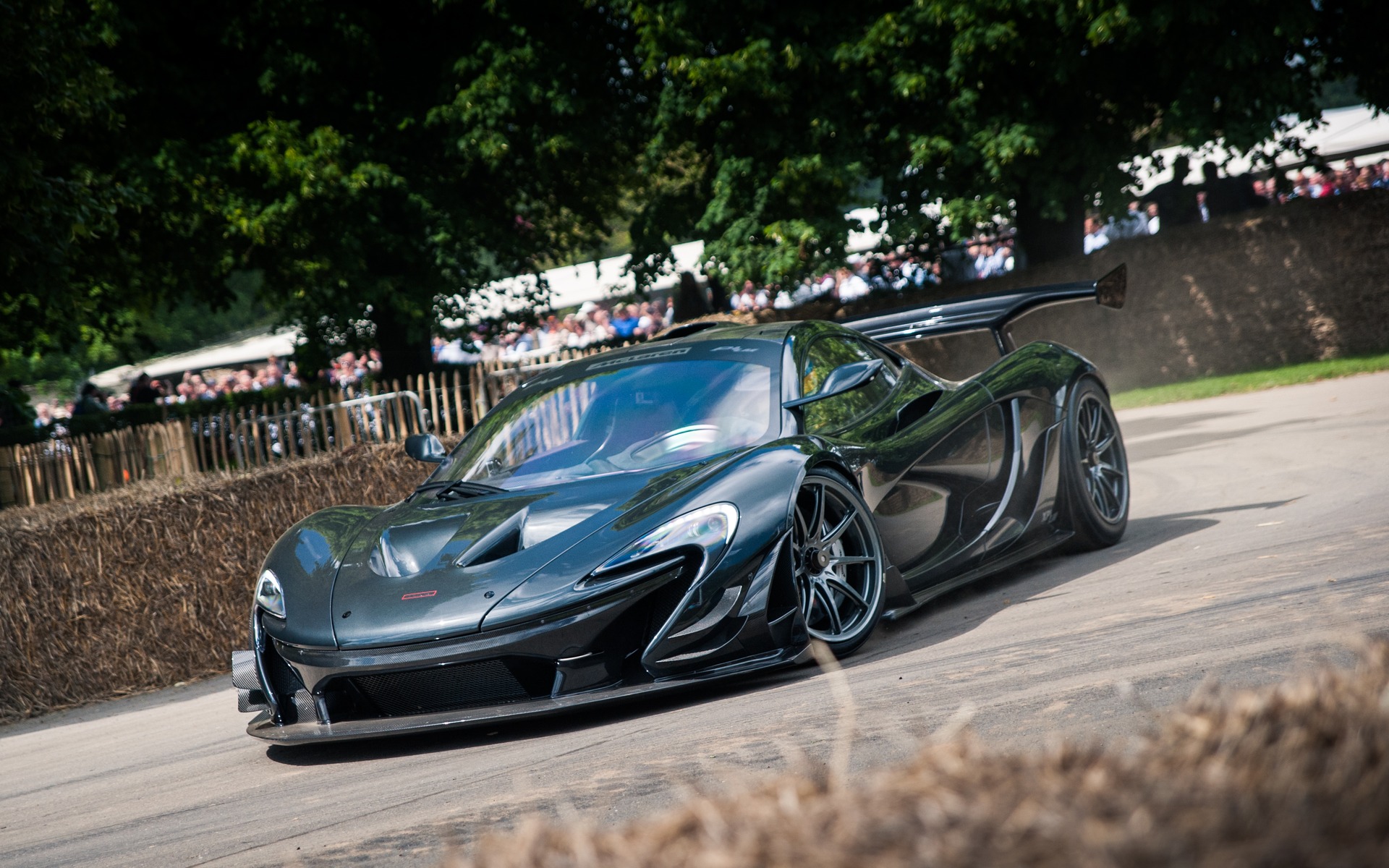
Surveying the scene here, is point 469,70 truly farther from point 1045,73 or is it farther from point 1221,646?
point 1221,646

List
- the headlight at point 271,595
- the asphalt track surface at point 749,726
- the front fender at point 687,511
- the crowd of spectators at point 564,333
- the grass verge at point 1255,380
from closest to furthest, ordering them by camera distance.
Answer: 1. the asphalt track surface at point 749,726
2. the front fender at point 687,511
3. the headlight at point 271,595
4. the grass verge at point 1255,380
5. the crowd of spectators at point 564,333

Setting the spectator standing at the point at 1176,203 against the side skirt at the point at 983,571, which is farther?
the spectator standing at the point at 1176,203

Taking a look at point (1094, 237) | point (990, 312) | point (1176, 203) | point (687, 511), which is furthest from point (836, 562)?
point (1094, 237)

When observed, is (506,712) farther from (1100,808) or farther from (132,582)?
(132,582)

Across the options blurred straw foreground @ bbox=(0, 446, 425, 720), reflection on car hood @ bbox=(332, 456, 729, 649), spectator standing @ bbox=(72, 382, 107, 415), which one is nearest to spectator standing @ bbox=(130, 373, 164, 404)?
spectator standing @ bbox=(72, 382, 107, 415)

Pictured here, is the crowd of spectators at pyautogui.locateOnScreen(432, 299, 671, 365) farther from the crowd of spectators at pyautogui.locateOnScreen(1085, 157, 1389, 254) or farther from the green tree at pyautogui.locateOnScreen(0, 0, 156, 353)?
the crowd of spectators at pyautogui.locateOnScreen(1085, 157, 1389, 254)

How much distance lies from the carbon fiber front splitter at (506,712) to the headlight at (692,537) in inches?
14.6

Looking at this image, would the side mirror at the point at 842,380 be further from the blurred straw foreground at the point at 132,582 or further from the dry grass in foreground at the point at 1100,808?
the dry grass in foreground at the point at 1100,808

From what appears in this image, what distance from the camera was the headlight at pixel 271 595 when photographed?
4.95 metres

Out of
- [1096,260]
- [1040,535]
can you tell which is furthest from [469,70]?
[1040,535]

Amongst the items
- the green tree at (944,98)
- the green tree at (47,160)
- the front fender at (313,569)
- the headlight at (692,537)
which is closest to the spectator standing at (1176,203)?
the green tree at (944,98)

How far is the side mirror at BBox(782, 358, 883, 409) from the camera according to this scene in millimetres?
5578

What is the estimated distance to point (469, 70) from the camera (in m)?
18.9

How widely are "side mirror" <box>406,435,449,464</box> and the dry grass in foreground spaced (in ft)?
17.0
